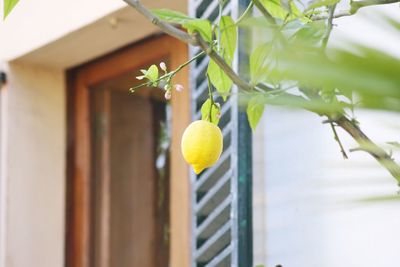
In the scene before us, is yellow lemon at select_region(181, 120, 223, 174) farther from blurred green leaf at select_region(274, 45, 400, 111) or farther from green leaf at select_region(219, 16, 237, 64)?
blurred green leaf at select_region(274, 45, 400, 111)

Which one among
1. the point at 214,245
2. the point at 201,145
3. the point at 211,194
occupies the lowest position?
Answer: the point at 214,245

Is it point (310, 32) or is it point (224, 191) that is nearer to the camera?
point (310, 32)

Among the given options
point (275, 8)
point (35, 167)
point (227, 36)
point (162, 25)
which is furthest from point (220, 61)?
point (35, 167)

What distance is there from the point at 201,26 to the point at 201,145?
127 millimetres

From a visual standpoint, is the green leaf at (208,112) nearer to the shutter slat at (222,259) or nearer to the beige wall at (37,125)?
the shutter slat at (222,259)

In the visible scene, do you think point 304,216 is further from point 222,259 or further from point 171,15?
point 171,15

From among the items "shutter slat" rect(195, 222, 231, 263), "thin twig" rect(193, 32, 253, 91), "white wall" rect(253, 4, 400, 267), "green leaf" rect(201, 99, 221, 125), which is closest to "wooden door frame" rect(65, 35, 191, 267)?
"white wall" rect(253, 4, 400, 267)

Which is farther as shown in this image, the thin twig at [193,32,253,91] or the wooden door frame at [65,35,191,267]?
the wooden door frame at [65,35,191,267]

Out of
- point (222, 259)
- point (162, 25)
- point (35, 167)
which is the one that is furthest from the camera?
point (35, 167)

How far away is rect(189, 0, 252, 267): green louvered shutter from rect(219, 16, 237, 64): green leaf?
69 centimetres

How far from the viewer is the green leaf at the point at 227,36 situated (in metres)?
0.80

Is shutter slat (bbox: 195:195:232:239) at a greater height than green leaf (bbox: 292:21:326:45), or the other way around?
green leaf (bbox: 292:21:326:45)

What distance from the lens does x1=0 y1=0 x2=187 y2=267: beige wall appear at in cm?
249

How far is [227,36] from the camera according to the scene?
0.82 meters
